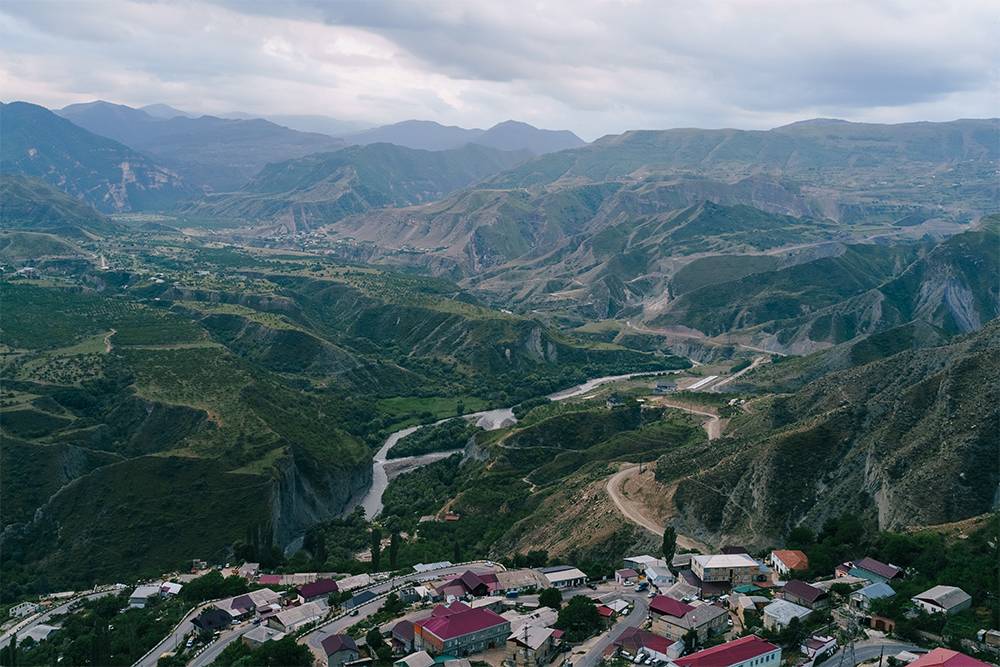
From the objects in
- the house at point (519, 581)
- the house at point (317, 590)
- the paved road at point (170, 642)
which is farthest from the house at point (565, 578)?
the paved road at point (170, 642)

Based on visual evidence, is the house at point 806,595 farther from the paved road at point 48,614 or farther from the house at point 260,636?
the paved road at point 48,614

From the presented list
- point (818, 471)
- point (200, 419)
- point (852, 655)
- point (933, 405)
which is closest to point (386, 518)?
point (200, 419)

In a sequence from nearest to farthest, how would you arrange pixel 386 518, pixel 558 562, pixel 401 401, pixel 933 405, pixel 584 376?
1. pixel 558 562
2. pixel 933 405
3. pixel 386 518
4. pixel 401 401
5. pixel 584 376

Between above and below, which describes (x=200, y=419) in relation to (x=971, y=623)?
below

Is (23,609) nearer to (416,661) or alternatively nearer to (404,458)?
(416,661)

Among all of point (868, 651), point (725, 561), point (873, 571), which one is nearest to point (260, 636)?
point (725, 561)

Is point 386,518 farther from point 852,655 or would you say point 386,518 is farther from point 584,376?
point 584,376
